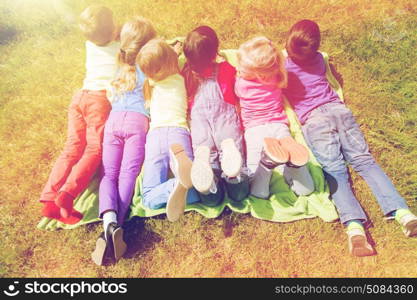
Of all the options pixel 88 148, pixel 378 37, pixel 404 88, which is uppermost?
pixel 378 37

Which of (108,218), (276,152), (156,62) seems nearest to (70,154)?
(108,218)

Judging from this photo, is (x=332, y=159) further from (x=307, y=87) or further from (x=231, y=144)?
(x=231, y=144)

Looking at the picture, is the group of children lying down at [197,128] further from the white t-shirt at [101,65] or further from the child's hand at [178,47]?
the child's hand at [178,47]

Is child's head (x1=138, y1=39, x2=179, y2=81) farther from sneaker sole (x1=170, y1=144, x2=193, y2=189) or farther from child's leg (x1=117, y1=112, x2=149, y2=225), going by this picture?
sneaker sole (x1=170, y1=144, x2=193, y2=189)

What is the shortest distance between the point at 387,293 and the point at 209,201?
1.61 metres

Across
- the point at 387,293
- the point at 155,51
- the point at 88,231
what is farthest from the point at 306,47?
the point at 88,231

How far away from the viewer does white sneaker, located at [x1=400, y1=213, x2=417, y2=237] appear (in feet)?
8.66

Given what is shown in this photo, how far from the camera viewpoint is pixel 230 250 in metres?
2.80

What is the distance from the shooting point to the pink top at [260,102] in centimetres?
311

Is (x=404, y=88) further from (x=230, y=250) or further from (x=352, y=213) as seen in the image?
(x=230, y=250)

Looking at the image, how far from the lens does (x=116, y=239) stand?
2631 mm

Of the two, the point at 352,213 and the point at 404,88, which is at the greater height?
the point at 404,88

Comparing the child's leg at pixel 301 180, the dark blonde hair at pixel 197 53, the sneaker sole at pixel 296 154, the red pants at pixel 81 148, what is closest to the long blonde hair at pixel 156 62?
the dark blonde hair at pixel 197 53

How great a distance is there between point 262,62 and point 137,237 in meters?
1.97
